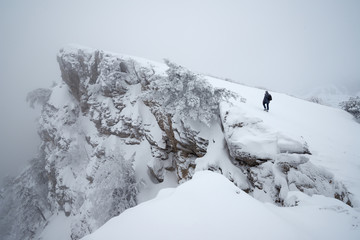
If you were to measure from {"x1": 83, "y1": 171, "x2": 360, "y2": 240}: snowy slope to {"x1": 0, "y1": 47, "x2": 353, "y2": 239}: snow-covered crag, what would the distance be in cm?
213

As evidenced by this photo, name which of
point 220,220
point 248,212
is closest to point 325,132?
point 248,212

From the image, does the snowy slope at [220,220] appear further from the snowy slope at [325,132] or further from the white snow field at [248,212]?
the snowy slope at [325,132]

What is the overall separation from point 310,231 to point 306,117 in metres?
10.4

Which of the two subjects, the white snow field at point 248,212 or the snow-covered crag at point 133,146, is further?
the snow-covered crag at point 133,146

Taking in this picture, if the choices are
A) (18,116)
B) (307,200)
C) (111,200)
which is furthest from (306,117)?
(18,116)

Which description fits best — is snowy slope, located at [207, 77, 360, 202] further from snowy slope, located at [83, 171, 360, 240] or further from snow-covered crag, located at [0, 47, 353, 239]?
snowy slope, located at [83, 171, 360, 240]

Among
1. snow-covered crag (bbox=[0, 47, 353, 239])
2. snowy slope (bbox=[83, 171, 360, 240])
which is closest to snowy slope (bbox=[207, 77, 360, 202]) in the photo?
Result: snow-covered crag (bbox=[0, 47, 353, 239])

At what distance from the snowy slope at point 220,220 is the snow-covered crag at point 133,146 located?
2127mm

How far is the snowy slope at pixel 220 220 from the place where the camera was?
9.50ft

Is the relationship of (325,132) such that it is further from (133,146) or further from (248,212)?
(133,146)

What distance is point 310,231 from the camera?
3447 mm

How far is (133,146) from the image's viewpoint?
19.8 m

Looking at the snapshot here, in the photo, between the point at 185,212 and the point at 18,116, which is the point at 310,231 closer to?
the point at 185,212

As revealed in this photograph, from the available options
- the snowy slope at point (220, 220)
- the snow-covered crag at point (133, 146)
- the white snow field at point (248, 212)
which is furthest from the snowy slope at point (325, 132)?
the snowy slope at point (220, 220)
